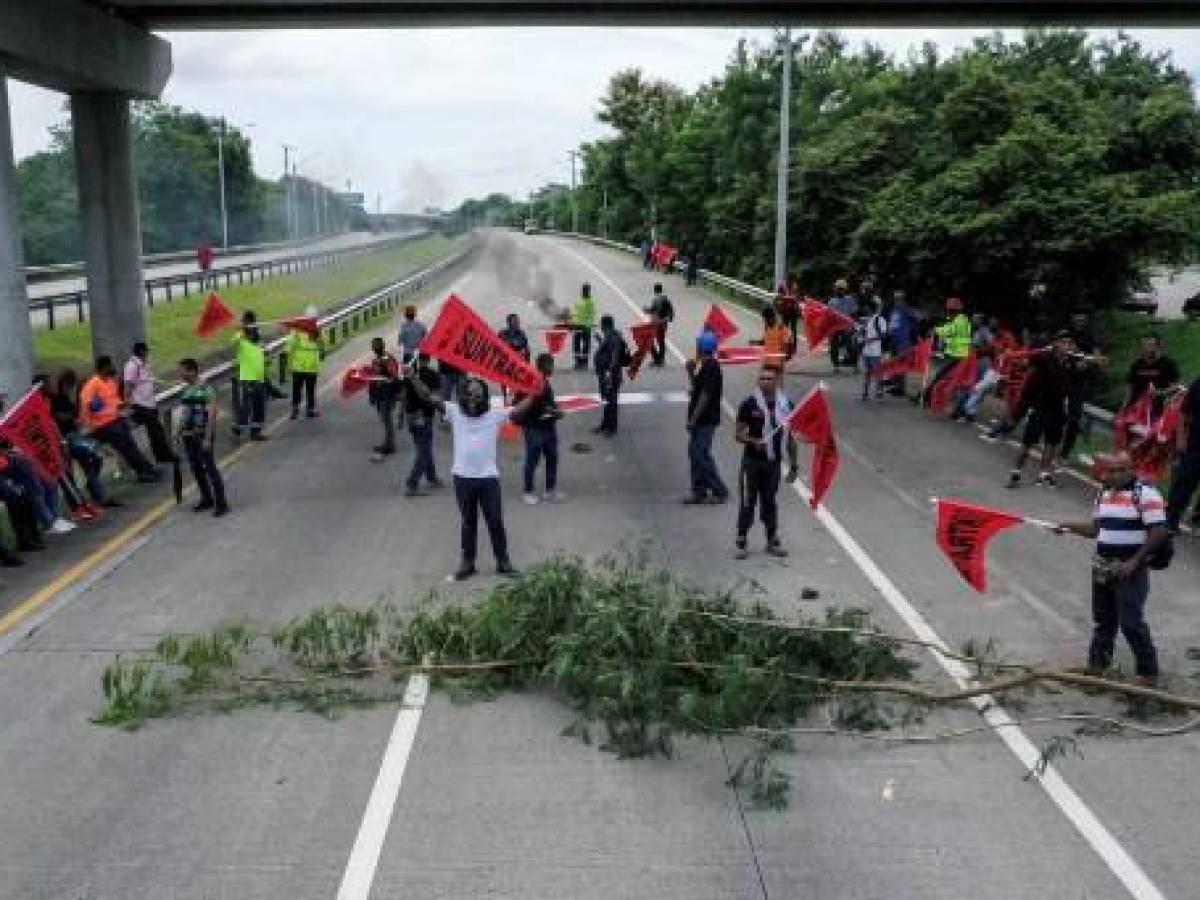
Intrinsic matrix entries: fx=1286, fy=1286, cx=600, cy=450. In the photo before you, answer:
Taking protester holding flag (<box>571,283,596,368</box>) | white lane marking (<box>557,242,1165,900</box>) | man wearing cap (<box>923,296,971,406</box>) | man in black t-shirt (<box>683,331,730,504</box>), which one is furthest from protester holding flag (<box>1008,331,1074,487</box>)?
protester holding flag (<box>571,283,596,368</box>)

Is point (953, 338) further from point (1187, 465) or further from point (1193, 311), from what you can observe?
point (1193, 311)

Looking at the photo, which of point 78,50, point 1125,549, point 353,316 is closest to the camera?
point 1125,549

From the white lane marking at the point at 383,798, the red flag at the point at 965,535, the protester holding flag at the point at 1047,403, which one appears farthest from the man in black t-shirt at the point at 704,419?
the white lane marking at the point at 383,798

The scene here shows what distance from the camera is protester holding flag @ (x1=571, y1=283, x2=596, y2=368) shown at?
2453cm

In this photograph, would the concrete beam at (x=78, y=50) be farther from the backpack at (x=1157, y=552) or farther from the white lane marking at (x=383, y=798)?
the backpack at (x=1157, y=552)

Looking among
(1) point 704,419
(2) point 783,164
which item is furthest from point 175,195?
(1) point 704,419

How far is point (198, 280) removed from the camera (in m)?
45.0

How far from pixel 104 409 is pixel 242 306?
28436 millimetres

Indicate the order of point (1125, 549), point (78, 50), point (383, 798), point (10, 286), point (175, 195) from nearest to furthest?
point (383, 798) → point (1125, 549) → point (10, 286) → point (78, 50) → point (175, 195)

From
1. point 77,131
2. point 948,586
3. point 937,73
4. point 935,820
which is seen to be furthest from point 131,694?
point 937,73

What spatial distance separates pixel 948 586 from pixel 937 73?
2782 cm

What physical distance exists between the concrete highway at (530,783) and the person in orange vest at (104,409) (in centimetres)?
308

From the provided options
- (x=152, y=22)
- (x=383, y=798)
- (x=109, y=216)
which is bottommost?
(x=383, y=798)

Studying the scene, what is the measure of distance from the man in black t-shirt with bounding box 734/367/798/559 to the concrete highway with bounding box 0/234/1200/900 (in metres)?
0.35
